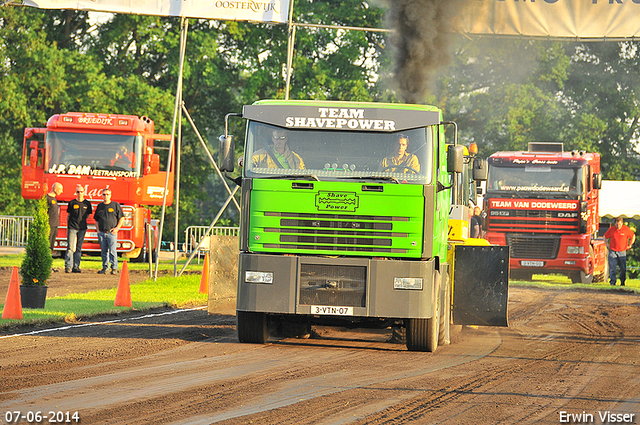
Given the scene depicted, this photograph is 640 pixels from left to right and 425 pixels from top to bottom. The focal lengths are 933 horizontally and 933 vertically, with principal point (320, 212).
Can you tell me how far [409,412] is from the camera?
7.23 meters

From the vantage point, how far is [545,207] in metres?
26.8

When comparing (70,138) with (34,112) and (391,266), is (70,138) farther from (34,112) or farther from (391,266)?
(391,266)

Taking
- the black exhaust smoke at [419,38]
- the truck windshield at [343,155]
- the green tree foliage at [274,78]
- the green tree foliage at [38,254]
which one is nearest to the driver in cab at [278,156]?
the truck windshield at [343,155]

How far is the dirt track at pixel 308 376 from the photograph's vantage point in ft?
23.4

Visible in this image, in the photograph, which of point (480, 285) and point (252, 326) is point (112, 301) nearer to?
point (252, 326)

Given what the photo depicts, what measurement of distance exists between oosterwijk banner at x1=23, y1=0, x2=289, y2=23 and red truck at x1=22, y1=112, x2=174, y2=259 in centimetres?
678

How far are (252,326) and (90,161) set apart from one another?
1559 cm

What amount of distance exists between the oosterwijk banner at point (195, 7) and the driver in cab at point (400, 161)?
8.80m

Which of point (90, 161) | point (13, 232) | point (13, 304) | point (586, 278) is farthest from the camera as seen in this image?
point (13, 232)

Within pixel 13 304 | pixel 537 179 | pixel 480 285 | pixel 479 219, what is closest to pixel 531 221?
pixel 537 179

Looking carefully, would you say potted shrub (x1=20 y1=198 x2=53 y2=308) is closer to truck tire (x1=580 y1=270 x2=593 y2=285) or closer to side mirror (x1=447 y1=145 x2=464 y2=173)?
side mirror (x1=447 y1=145 x2=464 y2=173)

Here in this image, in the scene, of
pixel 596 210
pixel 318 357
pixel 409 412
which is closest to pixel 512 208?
pixel 596 210

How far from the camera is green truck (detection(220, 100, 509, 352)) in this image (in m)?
10.6

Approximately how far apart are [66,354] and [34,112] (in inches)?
1190
